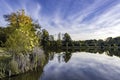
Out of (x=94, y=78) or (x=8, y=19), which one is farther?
(x=8, y=19)

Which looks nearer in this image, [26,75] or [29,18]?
[26,75]

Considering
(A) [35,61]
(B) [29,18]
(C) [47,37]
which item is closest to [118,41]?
(C) [47,37]

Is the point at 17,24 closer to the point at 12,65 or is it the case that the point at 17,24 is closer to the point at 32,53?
the point at 32,53

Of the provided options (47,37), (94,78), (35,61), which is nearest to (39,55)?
(35,61)

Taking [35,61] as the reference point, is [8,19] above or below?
above

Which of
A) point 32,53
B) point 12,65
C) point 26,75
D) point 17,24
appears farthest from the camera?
point 17,24

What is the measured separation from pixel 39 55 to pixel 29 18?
12913 millimetres

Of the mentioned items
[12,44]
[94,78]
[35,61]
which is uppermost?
[12,44]

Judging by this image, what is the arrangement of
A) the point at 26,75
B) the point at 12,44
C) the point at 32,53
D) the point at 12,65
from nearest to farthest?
the point at 12,65
the point at 26,75
the point at 12,44
the point at 32,53

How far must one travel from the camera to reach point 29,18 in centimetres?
3659

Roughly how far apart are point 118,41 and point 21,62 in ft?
475

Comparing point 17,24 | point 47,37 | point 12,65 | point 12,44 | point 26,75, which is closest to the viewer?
point 12,65

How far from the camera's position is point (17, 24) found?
34.7 metres

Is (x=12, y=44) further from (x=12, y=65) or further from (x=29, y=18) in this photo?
(x=29, y=18)
